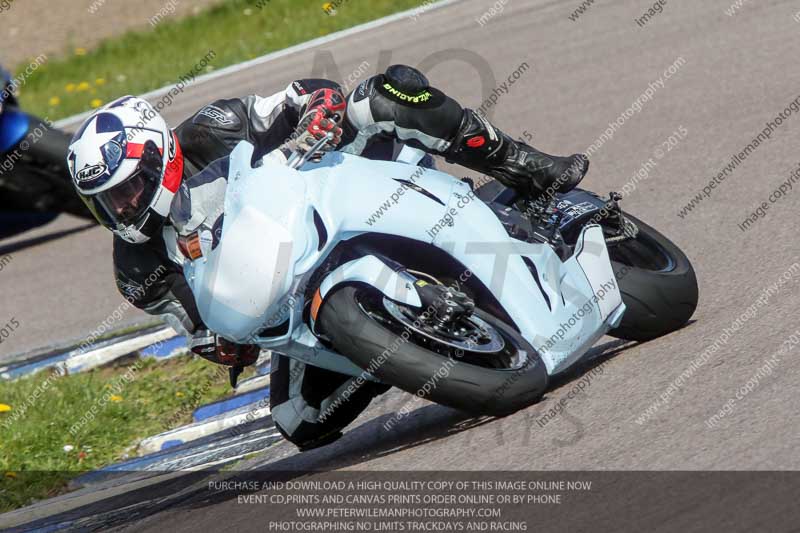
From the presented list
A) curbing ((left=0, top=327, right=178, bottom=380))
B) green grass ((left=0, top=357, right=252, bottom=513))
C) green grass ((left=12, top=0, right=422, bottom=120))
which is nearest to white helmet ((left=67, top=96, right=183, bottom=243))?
green grass ((left=0, top=357, right=252, bottom=513))

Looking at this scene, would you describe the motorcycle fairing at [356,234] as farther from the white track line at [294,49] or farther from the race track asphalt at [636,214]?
the white track line at [294,49]

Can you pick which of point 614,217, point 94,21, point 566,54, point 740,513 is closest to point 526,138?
point 566,54

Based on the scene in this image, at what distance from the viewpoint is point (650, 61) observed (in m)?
9.83

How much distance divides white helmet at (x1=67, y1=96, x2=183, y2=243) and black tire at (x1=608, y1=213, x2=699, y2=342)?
6.19 ft

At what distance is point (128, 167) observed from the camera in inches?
173

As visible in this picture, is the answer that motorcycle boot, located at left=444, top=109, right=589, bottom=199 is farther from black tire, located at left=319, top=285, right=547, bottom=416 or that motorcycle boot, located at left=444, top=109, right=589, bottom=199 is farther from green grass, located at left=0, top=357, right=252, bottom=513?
green grass, located at left=0, top=357, right=252, bottom=513

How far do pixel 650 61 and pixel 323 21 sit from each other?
16.8 feet

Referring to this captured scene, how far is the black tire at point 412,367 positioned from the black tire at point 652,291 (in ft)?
2.68

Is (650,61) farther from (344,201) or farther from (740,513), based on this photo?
(740,513)

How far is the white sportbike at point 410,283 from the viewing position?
4.19 metres

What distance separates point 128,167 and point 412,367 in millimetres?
1291

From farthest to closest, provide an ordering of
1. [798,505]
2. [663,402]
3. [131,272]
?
[131,272], [663,402], [798,505]

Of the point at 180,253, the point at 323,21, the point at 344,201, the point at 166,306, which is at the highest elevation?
the point at 344,201

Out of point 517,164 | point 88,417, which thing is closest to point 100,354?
point 88,417
